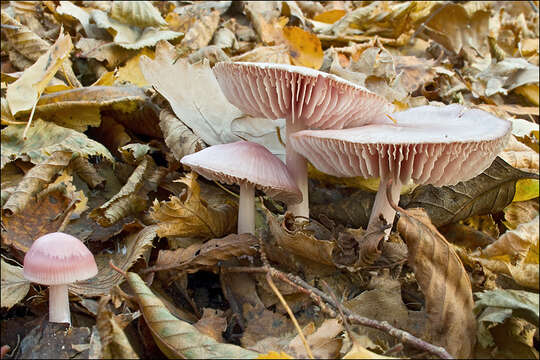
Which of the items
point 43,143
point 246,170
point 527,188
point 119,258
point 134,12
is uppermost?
point 134,12

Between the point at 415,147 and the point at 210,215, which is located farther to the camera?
the point at 210,215

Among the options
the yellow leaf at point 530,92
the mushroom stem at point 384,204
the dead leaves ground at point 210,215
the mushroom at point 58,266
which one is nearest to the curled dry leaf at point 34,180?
the dead leaves ground at point 210,215

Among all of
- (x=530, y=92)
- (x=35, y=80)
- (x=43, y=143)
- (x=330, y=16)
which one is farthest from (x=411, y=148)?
(x=330, y=16)

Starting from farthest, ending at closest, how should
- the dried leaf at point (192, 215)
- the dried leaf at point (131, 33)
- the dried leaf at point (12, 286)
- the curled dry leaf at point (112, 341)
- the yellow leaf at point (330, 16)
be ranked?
the yellow leaf at point (330, 16) < the dried leaf at point (131, 33) < the dried leaf at point (192, 215) < the dried leaf at point (12, 286) < the curled dry leaf at point (112, 341)

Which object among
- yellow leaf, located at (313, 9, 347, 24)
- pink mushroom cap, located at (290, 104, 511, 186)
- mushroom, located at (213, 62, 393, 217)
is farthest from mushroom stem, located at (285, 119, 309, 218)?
A: yellow leaf, located at (313, 9, 347, 24)

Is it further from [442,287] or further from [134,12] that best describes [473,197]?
[134,12]

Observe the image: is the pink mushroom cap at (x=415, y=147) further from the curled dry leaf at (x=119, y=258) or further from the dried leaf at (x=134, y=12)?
the dried leaf at (x=134, y=12)

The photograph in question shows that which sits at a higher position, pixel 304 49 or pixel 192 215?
pixel 304 49

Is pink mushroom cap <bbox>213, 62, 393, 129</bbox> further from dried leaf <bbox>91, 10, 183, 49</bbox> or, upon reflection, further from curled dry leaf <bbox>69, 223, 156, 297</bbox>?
dried leaf <bbox>91, 10, 183, 49</bbox>
